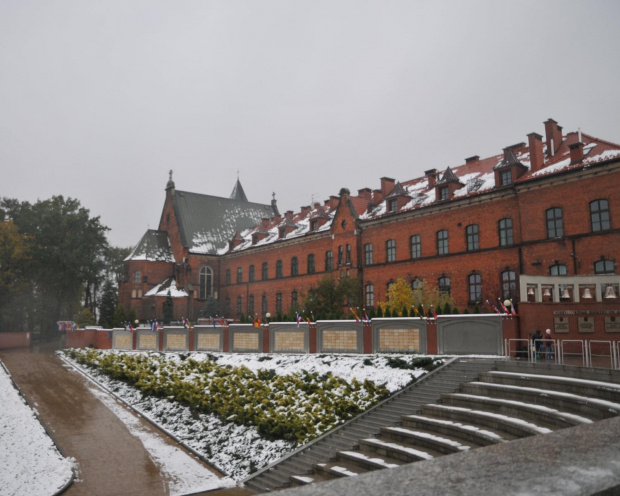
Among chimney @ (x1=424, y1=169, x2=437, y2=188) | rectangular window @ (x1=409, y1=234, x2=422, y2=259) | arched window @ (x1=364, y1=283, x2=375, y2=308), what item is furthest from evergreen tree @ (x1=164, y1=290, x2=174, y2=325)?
chimney @ (x1=424, y1=169, x2=437, y2=188)

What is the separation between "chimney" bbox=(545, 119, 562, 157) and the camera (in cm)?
3306

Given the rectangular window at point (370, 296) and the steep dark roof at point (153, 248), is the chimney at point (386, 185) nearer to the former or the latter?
the rectangular window at point (370, 296)

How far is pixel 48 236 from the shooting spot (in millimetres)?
58625

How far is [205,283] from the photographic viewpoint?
197 feet

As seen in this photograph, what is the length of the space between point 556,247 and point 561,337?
12908 mm

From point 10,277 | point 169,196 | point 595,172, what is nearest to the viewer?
point 595,172

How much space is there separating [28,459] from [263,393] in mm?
7516

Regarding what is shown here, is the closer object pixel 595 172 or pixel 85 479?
pixel 85 479

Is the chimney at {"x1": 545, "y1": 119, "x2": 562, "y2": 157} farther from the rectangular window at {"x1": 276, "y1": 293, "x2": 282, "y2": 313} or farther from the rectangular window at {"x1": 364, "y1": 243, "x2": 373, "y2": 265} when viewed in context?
the rectangular window at {"x1": 276, "y1": 293, "x2": 282, "y2": 313}

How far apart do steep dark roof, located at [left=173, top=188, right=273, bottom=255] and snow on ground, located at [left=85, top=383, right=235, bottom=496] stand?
139 feet

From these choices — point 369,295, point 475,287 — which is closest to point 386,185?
point 369,295

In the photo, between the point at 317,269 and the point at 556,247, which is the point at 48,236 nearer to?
the point at 317,269

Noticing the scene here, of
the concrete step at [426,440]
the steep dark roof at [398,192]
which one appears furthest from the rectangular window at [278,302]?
the concrete step at [426,440]

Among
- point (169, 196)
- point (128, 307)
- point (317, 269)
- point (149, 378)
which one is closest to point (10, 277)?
point (128, 307)
